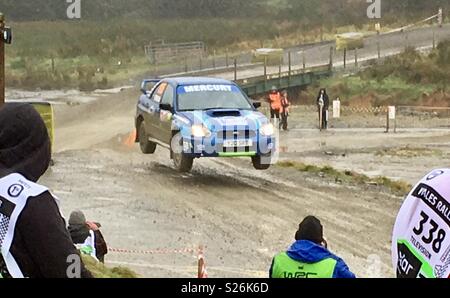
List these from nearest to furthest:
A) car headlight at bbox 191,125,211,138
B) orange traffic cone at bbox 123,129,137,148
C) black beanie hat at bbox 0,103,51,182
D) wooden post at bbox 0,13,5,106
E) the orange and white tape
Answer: black beanie hat at bbox 0,103,51,182
wooden post at bbox 0,13,5,106
the orange and white tape
car headlight at bbox 191,125,211,138
orange traffic cone at bbox 123,129,137,148

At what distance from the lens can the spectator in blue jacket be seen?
279 centimetres

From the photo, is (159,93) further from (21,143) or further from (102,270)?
(21,143)

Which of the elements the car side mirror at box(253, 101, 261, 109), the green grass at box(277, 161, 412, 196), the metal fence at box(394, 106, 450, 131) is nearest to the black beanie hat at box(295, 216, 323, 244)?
the green grass at box(277, 161, 412, 196)

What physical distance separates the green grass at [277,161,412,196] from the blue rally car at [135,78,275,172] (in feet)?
0.80

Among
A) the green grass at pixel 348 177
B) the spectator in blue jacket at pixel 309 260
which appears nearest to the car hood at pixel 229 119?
the green grass at pixel 348 177

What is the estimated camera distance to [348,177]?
20.9 feet

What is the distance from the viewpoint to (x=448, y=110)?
702cm

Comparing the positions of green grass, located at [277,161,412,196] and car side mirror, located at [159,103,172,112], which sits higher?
car side mirror, located at [159,103,172,112]

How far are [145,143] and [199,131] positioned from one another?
781 millimetres

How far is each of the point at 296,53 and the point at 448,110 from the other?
1.55 meters

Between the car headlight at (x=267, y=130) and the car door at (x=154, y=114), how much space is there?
80 centimetres

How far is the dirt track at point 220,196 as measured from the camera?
5.29 m

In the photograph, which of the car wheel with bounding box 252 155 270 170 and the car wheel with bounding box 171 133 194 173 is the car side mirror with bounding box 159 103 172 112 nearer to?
the car wheel with bounding box 171 133 194 173

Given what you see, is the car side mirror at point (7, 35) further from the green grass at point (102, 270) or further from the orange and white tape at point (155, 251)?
the green grass at point (102, 270)
